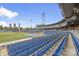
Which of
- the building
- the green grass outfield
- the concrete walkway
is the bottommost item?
the concrete walkway

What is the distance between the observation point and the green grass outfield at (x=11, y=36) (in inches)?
190

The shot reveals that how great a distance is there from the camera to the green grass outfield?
15.8ft

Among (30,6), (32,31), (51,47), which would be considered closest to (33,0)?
(30,6)

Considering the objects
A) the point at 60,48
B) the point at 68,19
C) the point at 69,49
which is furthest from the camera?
the point at 68,19

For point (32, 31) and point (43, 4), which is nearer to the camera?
point (43, 4)

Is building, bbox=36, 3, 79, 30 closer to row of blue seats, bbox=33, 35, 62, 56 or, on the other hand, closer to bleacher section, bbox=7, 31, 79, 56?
bleacher section, bbox=7, 31, 79, 56

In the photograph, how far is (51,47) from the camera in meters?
4.98

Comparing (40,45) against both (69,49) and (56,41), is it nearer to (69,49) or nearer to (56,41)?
(56,41)

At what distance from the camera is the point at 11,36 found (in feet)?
16.4

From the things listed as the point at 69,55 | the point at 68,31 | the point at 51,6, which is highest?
the point at 51,6

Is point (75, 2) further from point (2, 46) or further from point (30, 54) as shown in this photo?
point (2, 46)

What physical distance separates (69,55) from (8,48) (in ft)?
4.42

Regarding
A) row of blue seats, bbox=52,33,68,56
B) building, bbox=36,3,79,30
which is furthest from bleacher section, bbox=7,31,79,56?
building, bbox=36,3,79,30

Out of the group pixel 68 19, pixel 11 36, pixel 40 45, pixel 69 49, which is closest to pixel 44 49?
pixel 40 45
